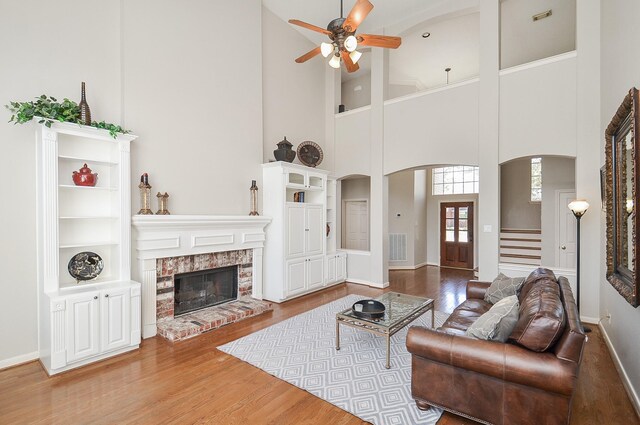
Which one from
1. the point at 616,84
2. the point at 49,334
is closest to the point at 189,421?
the point at 49,334

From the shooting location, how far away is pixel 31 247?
3201 millimetres

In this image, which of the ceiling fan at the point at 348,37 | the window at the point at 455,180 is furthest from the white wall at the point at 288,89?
the window at the point at 455,180

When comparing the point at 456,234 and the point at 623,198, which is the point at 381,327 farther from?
the point at 456,234

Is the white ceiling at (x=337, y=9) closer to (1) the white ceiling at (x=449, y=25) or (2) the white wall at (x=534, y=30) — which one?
(1) the white ceiling at (x=449, y=25)

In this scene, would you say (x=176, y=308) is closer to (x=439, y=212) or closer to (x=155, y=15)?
(x=155, y=15)

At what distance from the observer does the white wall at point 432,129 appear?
533cm

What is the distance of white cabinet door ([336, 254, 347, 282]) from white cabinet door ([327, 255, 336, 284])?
11 centimetres

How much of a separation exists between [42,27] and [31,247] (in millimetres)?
2264

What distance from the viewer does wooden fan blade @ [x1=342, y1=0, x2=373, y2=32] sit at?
2.94m

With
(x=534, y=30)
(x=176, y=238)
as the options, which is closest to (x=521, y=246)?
(x=534, y=30)

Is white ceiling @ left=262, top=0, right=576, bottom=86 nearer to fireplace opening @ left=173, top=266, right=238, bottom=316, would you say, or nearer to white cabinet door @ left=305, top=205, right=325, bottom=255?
white cabinet door @ left=305, top=205, right=325, bottom=255

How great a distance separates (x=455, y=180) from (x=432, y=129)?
13.4ft

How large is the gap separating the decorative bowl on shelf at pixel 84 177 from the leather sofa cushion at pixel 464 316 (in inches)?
151

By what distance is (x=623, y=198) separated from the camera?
2.69m
